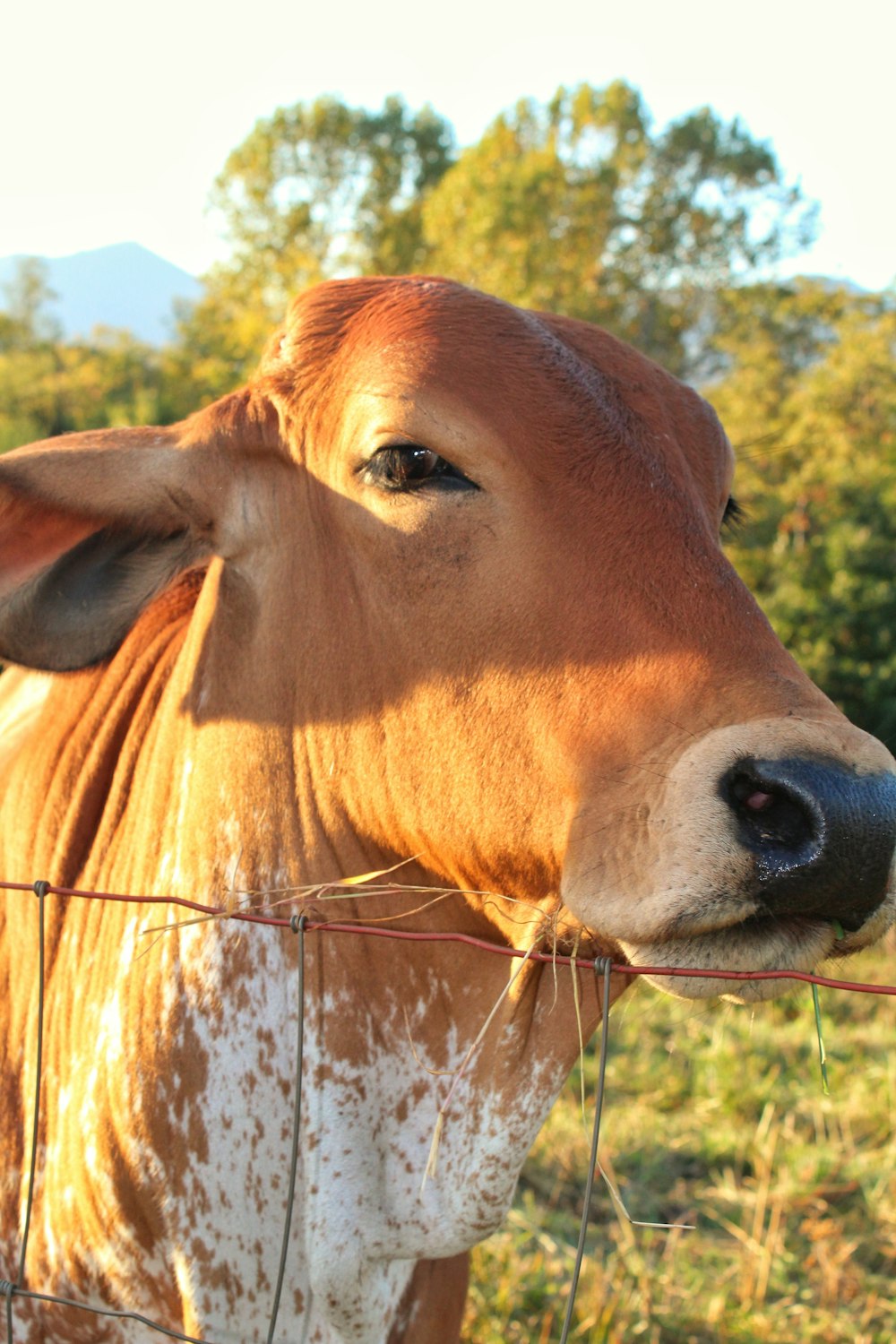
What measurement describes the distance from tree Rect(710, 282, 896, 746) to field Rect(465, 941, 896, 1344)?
231 inches

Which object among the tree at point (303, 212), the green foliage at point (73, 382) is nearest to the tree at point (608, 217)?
the tree at point (303, 212)

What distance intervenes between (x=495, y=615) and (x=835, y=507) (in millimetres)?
15885

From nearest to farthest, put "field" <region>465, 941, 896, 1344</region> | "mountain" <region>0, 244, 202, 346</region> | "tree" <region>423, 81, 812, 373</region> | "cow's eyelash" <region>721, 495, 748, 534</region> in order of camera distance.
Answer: "cow's eyelash" <region>721, 495, 748, 534</region> → "field" <region>465, 941, 896, 1344</region> → "tree" <region>423, 81, 812, 373</region> → "mountain" <region>0, 244, 202, 346</region>

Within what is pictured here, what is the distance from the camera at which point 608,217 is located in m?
29.0

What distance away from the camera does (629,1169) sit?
546cm

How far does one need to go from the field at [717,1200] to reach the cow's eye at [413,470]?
1791mm

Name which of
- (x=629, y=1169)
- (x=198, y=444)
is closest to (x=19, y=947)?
(x=198, y=444)

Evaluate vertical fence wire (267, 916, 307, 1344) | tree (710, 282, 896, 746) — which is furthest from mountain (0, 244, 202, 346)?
vertical fence wire (267, 916, 307, 1344)

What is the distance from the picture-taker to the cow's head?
1653 millimetres

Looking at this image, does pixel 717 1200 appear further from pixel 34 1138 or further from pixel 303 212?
pixel 303 212

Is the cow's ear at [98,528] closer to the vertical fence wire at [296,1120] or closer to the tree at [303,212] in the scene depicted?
the vertical fence wire at [296,1120]

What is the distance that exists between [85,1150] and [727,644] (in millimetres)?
1448

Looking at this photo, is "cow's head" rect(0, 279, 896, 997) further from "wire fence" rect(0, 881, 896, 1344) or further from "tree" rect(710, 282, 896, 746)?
"tree" rect(710, 282, 896, 746)

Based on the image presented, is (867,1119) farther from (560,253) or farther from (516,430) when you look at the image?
(560,253)
